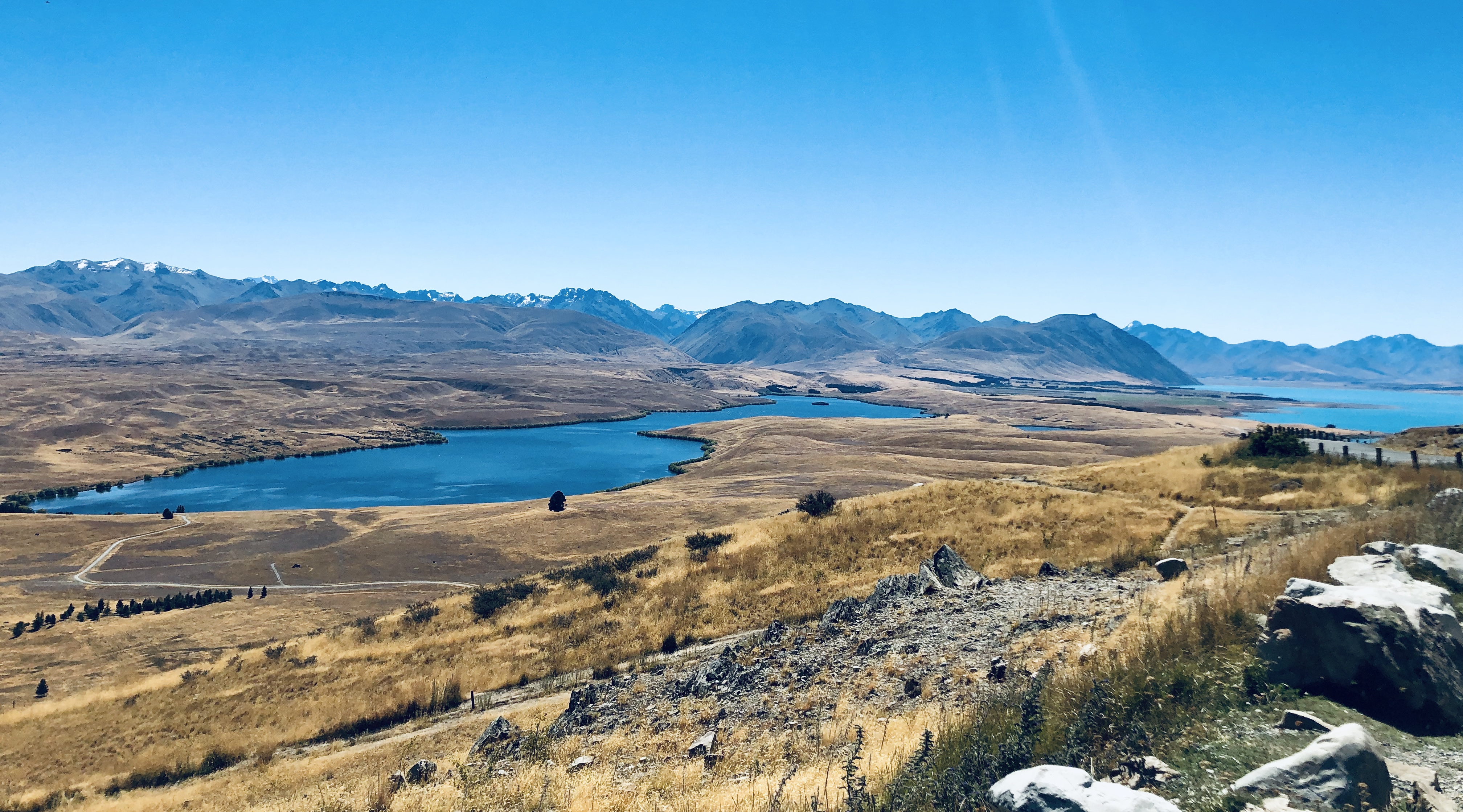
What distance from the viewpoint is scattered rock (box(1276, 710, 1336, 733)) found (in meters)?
8.98

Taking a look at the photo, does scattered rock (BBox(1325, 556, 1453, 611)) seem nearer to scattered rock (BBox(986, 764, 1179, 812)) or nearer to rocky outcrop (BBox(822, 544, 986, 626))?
scattered rock (BBox(986, 764, 1179, 812))

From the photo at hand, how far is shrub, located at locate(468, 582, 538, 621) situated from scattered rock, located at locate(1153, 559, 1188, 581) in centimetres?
2721

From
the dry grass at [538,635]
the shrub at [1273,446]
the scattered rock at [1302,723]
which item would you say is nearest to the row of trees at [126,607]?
the dry grass at [538,635]

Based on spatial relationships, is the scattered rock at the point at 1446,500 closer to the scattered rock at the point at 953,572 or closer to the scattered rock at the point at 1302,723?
the scattered rock at the point at 953,572

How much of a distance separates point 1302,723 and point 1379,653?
64.0 inches

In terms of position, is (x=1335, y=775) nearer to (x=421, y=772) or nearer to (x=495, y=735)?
(x=421, y=772)

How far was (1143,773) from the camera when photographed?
28.4 feet

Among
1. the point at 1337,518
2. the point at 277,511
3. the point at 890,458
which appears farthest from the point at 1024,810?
the point at 890,458

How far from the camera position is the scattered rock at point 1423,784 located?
23.8 feet

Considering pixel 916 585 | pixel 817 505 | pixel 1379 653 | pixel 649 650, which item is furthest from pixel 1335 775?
pixel 817 505

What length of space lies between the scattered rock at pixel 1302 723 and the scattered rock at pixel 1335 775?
5.20 ft

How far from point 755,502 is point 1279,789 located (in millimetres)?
63977

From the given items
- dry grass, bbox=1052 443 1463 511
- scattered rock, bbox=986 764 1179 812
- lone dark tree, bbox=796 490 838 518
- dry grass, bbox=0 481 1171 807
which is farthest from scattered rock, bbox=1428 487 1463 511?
lone dark tree, bbox=796 490 838 518

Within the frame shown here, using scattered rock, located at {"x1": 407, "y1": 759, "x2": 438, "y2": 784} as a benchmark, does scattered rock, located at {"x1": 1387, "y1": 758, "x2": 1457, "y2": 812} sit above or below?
above
